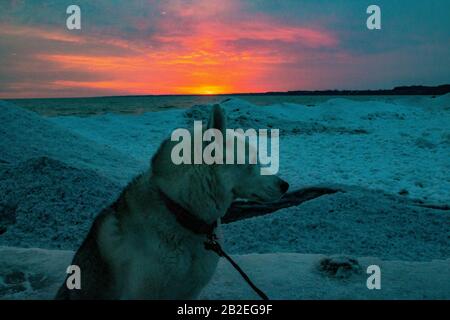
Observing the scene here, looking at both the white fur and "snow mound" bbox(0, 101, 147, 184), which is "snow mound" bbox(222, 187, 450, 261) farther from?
"snow mound" bbox(0, 101, 147, 184)

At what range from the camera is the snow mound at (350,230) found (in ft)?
19.0

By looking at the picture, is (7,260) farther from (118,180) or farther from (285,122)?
(285,122)

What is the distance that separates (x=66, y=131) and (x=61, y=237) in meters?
8.40

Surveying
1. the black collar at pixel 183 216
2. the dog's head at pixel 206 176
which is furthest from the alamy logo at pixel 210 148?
the black collar at pixel 183 216

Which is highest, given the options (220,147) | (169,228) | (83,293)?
(220,147)

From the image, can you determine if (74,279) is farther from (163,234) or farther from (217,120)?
(217,120)

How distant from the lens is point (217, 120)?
2584mm

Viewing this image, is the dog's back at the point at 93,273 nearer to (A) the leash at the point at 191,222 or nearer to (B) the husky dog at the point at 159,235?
(B) the husky dog at the point at 159,235

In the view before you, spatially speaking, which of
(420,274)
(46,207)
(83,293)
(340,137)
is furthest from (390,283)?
(340,137)

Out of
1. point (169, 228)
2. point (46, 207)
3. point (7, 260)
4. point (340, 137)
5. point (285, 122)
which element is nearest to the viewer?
point (169, 228)

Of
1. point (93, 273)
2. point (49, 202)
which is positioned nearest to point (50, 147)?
point (49, 202)

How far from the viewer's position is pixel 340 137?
2006cm

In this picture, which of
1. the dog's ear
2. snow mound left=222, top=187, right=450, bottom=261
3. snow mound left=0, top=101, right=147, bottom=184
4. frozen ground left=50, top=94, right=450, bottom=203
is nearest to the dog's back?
the dog's ear

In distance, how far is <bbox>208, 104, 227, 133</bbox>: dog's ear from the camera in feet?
8.30
